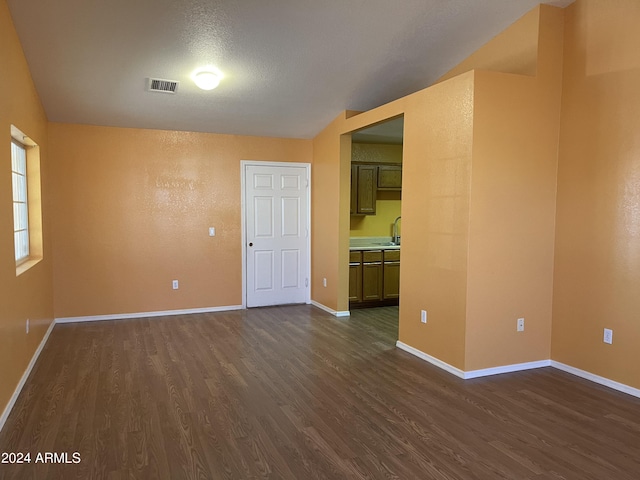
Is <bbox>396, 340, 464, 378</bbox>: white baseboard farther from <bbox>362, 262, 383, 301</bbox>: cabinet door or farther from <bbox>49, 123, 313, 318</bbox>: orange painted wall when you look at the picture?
<bbox>49, 123, 313, 318</bbox>: orange painted wall

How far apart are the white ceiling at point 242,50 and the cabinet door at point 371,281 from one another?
86.1 inches

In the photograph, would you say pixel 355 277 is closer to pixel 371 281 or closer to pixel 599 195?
pixel 371 281

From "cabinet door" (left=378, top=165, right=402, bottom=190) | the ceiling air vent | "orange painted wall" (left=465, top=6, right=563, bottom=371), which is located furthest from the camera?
"cabinet door" (left=378, top=165, right=402, bottom=190)

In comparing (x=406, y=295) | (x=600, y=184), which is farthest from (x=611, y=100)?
(x=406, y=295)

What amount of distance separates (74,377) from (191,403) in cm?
123

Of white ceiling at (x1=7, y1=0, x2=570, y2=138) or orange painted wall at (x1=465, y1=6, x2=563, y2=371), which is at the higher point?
white ceiling at (x1=7, y1=0, x2=570, y2=138)

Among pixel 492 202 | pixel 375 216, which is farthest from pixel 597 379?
pixel 375 216

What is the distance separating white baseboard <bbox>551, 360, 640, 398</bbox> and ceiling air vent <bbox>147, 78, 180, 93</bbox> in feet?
14.9

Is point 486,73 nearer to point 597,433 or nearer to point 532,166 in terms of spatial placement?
point 532,166

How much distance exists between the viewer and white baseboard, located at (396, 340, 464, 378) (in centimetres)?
373

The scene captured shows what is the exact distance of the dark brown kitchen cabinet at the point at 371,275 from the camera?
6199 millimetres

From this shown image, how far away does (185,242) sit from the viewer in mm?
5879

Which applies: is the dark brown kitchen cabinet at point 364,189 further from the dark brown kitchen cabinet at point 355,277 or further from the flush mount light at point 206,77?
the flush mount light at point 206,77

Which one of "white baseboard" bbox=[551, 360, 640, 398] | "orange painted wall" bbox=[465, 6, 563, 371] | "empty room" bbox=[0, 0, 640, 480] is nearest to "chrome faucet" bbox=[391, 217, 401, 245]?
"empty room" bbox=[0, 0, 640, 480]
